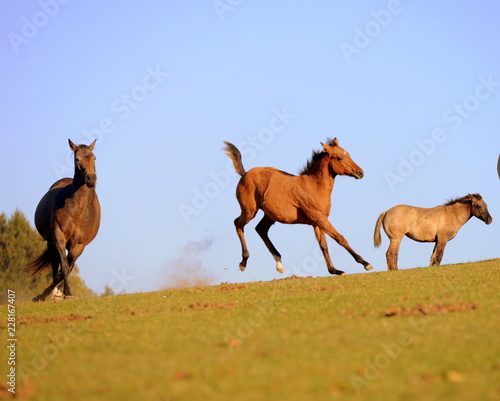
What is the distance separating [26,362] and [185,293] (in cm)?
637

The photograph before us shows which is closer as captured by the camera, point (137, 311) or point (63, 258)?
point (137, 311)

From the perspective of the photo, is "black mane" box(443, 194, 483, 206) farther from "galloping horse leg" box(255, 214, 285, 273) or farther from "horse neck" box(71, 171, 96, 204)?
"horse neck" box(71, 171, 96, 204)

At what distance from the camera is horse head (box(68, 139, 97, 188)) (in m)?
14.9

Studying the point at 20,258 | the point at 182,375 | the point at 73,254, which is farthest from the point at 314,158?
the point at 20,258

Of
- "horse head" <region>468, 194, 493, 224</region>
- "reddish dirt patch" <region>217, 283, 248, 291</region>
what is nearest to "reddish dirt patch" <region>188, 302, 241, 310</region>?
"reddish dirt patch" <region>217, 283, 248, 291</region>

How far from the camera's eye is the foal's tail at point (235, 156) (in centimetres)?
1873

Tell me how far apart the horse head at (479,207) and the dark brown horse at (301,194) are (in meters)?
5.99

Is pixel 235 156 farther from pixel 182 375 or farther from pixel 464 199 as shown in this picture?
pixel 182 375

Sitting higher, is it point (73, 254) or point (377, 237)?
point (377, 237)

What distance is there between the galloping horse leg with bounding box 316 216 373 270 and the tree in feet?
102

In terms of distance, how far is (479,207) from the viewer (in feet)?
69.4

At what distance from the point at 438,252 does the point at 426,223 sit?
0.88 metres

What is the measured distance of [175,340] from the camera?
7.75 m

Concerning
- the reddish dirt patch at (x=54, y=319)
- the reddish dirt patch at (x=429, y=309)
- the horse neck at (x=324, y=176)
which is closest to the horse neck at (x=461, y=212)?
the horse neck at (x=324, y=176)
